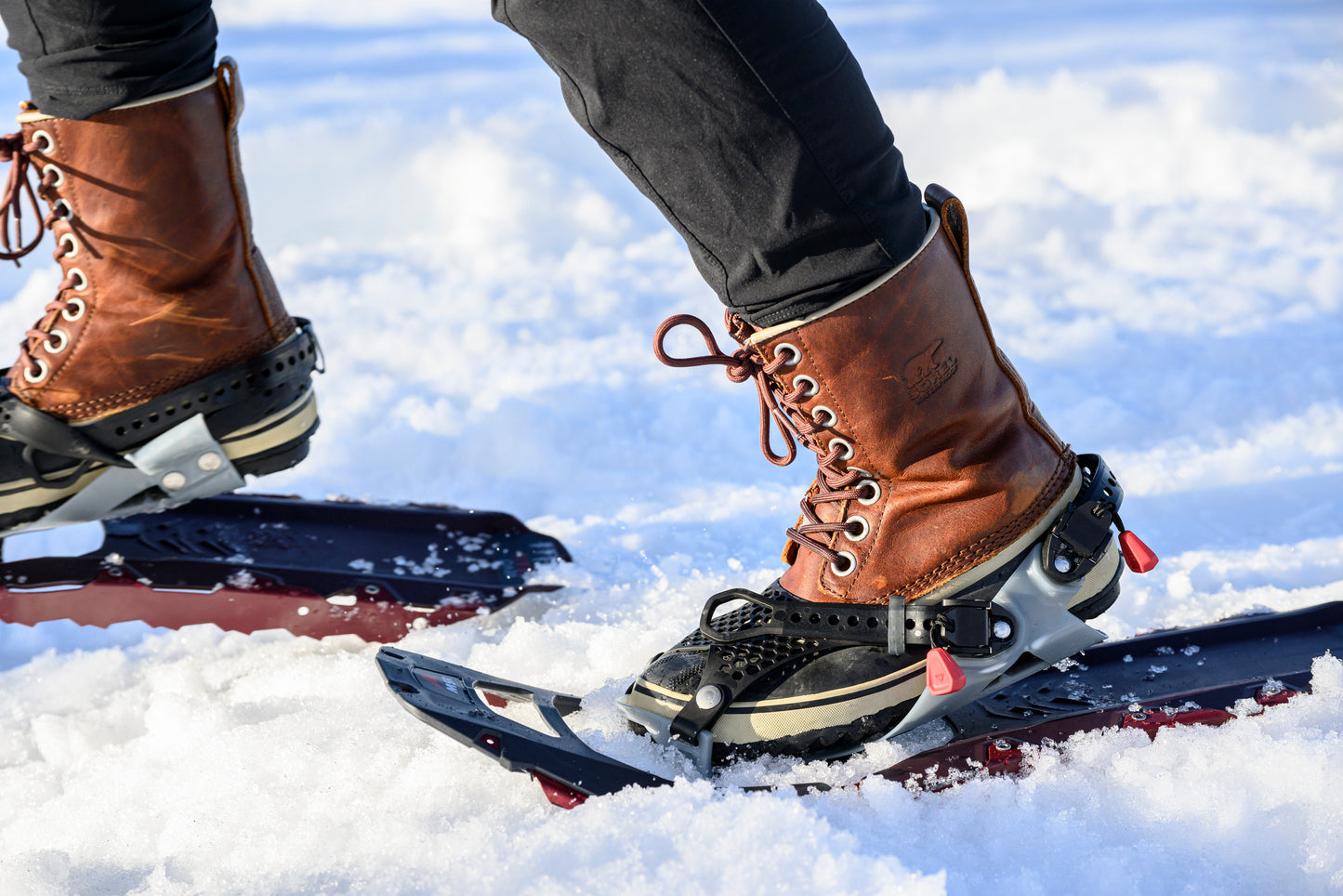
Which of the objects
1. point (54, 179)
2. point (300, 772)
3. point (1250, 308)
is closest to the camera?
point (300, 772)

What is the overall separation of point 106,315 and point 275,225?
4.35 m

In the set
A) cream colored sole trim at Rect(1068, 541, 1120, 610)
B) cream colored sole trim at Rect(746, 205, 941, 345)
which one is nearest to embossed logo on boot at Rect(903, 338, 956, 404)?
cream colored sole trim at Rect(746, 205, 941, 345)

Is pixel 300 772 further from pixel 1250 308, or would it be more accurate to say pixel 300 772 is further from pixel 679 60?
pixel 1250 308

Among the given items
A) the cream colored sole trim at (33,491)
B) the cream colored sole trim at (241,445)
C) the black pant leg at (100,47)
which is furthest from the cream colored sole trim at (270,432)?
the black pant leg at (100,47)

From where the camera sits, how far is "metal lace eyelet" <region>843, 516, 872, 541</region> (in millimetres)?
1301

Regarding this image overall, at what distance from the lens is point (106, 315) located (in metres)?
1.77

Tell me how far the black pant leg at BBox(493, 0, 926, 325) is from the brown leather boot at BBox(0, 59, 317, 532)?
0.93m

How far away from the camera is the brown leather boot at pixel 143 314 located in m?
1.69

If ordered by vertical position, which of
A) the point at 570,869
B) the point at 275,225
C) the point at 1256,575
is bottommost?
the point at 275,225

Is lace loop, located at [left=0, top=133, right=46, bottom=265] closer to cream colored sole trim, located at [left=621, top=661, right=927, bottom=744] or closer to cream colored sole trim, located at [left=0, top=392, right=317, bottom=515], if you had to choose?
cream colored sole trim, located at [left=0, top=392, right=317, bottom=515]

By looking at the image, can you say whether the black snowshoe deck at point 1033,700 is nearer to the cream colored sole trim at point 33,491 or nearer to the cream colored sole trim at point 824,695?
the cream colored sole trim at point 824,695

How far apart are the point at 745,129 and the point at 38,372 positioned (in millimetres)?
1479

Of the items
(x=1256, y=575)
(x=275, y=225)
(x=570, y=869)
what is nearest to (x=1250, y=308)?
(x=1256, y=575)

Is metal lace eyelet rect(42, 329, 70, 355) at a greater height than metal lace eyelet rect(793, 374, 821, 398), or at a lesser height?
lesser
